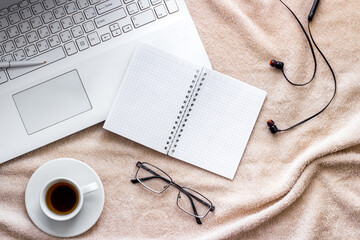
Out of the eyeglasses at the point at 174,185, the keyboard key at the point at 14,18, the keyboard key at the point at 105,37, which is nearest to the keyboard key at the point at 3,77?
the keyboard key at the point at 14,18

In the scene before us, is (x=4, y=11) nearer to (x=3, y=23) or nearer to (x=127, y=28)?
(x=3, y=23)

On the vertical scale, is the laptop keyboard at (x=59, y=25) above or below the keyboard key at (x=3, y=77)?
above

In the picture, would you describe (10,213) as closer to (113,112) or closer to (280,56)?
(113,112)

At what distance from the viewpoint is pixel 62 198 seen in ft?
2.81

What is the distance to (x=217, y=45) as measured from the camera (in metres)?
0.90

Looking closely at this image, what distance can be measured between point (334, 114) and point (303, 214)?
22 centimetres

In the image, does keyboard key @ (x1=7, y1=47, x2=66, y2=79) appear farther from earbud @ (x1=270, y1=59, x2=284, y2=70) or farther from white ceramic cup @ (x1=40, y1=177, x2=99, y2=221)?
earbud @ (x1=270, y1=59, x2=284, y2=70)

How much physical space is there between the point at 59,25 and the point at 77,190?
1.08ft

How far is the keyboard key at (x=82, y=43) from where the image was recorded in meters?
0.84

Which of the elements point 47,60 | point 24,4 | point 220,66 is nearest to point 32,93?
point 47,60

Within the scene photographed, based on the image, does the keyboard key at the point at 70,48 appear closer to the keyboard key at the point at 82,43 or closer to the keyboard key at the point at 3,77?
the keyboard key at the point at 82,43

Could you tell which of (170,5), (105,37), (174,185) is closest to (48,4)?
(105,37)

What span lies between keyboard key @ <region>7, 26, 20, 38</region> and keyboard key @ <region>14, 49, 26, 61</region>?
0.03m

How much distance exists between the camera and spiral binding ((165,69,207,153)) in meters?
0.88
